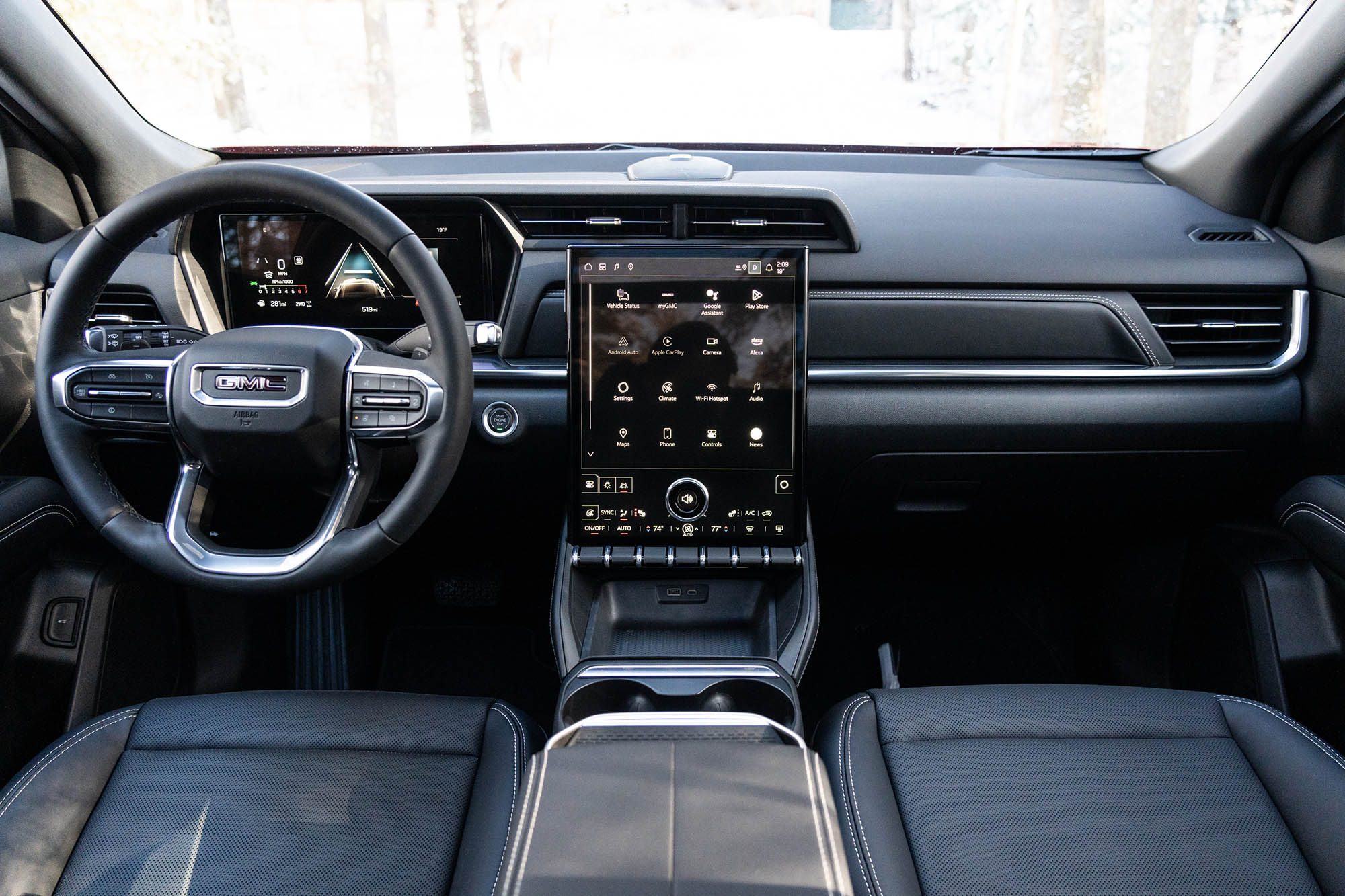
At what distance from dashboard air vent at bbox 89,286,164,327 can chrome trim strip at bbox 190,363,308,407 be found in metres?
0.55

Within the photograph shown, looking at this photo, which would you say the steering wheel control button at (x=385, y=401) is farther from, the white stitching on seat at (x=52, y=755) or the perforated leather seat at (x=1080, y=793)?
the perforated leather seat at (x=1080, y=793)

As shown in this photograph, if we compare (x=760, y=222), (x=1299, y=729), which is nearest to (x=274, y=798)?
(x=760, y=222)

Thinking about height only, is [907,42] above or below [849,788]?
above

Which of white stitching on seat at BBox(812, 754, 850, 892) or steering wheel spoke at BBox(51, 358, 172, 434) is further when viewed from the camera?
steering wheel spoke at BBox(51, 358, 172, 434)

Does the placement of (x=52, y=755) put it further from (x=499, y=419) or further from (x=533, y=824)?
(x=499, y=419)

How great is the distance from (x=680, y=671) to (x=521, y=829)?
1.63ft

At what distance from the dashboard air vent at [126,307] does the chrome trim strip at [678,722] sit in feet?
3.78

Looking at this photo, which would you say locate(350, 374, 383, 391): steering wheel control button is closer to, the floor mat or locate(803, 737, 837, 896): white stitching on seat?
locate(803, 737, 837, 896): white stitching on seat

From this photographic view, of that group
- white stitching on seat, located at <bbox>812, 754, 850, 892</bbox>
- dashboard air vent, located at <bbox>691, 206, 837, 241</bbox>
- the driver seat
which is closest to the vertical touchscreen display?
dashboard air vent, located at <bbox>691, 206, 837, 241</bbox>

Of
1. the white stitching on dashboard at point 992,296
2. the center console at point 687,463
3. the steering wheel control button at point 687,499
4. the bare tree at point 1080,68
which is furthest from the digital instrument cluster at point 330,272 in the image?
the bare tree at point 1080,68

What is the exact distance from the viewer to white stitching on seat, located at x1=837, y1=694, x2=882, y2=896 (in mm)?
1145

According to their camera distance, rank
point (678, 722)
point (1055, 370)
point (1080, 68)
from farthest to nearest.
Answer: point (1080, 68) < point (1055, 370) < point (678, 722)

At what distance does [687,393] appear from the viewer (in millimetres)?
1631

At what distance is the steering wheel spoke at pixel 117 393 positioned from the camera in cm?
131
